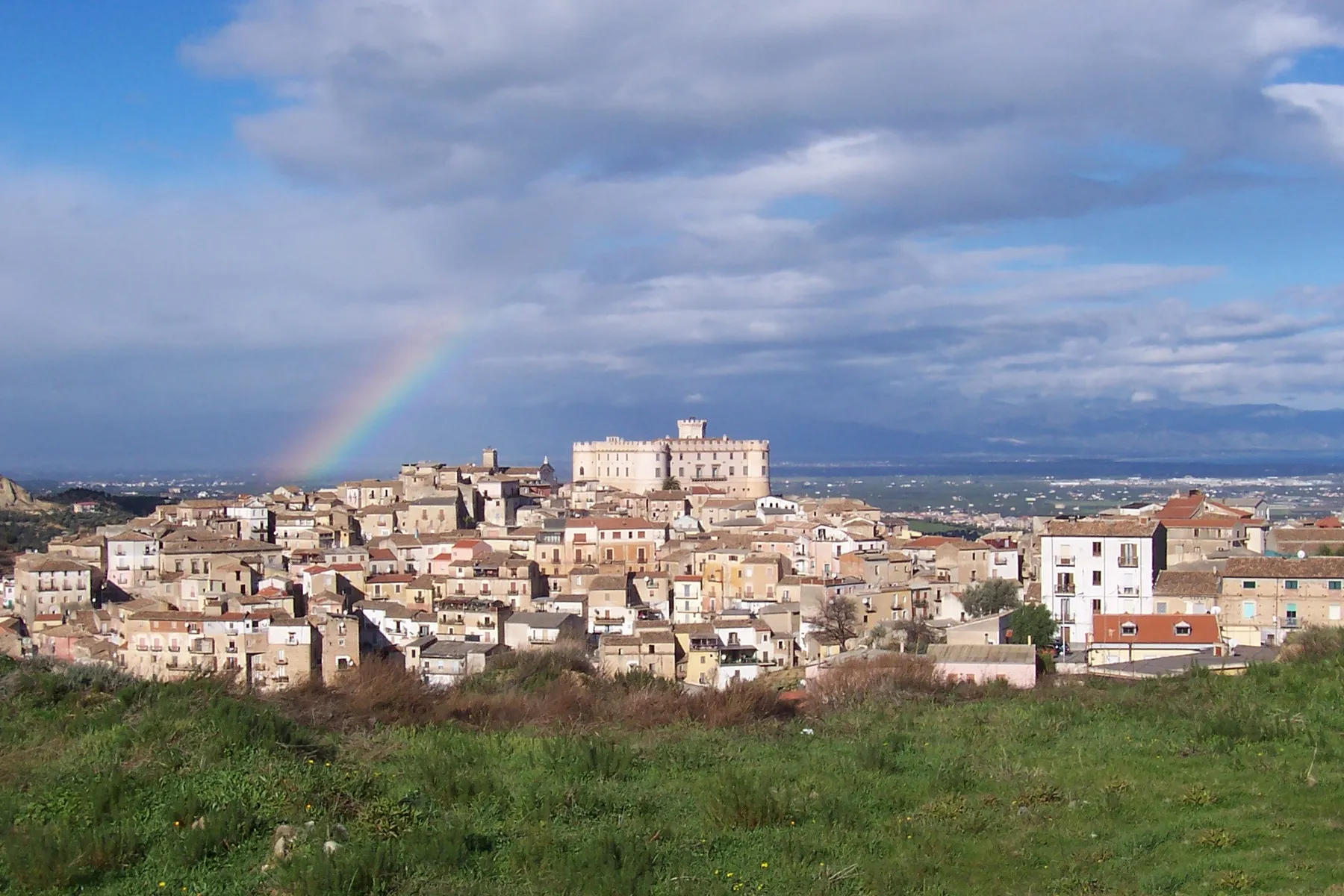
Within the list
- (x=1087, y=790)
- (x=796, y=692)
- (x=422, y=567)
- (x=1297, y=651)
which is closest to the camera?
(x=1087, y=790)

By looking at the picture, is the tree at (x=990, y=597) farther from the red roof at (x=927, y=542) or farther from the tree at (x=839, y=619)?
the red roof at (x=927, y=542)

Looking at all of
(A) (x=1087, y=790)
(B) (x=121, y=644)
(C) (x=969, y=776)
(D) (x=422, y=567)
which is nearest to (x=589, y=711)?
(C) (x=969, y=776)

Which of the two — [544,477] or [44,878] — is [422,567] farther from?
[44,878]

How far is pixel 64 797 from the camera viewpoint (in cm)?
858

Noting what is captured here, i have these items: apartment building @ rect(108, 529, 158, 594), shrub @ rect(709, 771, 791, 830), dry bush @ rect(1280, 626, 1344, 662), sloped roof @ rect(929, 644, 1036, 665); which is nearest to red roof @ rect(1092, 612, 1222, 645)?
sloped roof @ rect(929, 644, 1036, 665)

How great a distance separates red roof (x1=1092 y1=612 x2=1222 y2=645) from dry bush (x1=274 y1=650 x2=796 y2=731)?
41.1ft

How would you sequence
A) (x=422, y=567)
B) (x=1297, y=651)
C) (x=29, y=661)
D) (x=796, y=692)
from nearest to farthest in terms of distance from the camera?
(x=29, y=661)
(x=1297, y=651)
(x=796, y=692)
(x=422, y=567)

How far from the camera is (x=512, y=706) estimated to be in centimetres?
1439

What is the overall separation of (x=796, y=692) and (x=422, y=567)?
101 feet

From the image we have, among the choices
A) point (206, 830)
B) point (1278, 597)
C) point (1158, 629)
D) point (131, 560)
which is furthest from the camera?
point (131, 560)

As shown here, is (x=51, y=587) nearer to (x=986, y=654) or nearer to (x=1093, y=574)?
(x=1093, y=574)

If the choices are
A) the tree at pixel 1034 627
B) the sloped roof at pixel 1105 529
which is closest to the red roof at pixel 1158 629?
the tree at pixel 1034 627

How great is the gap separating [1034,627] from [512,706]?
1853cm

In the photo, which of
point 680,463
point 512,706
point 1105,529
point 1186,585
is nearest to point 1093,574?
point 1105,529
